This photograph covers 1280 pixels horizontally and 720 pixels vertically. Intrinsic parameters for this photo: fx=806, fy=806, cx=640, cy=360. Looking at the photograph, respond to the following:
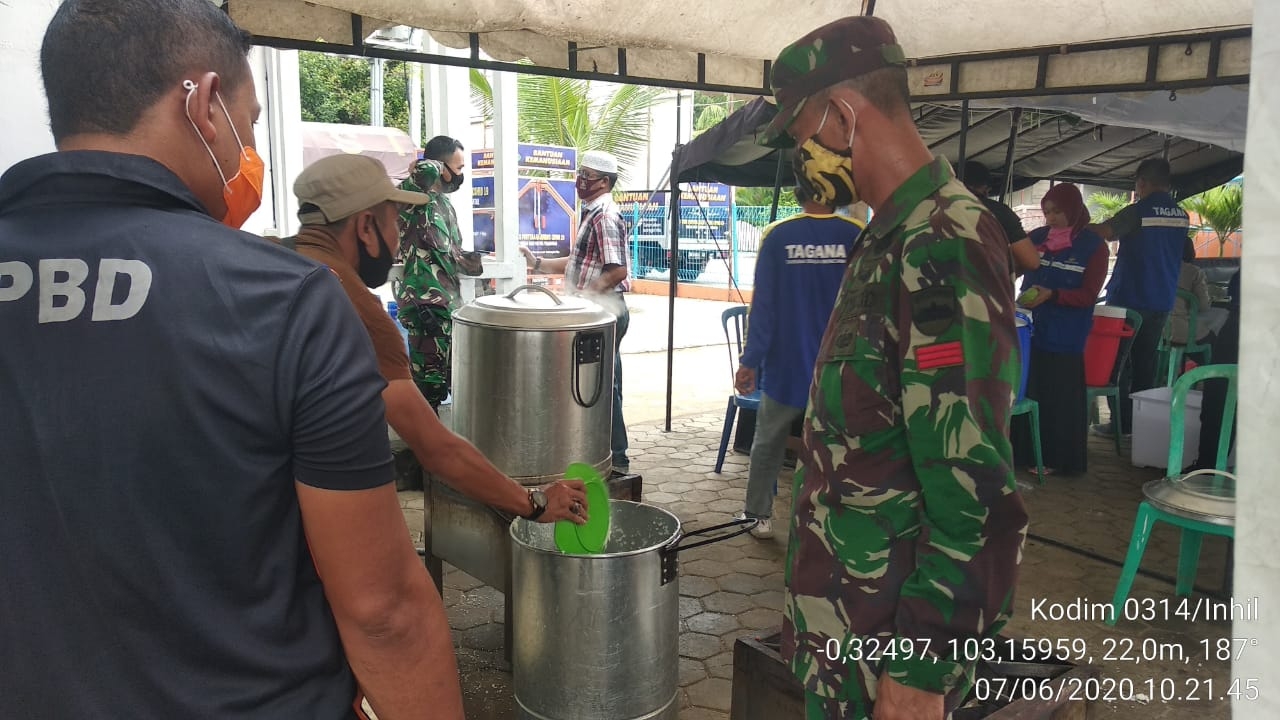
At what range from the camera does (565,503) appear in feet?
7.55

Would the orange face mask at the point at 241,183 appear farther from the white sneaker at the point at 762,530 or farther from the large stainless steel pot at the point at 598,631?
the white sneaker at the point at 762,530

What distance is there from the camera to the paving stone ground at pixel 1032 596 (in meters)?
3.13

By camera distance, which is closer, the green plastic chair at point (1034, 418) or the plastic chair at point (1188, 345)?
the green plastic chair at point (1034, 418)

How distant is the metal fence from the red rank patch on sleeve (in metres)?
16.5

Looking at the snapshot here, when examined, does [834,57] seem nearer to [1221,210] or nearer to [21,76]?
[21,76]

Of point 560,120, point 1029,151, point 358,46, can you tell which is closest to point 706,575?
point 358,46

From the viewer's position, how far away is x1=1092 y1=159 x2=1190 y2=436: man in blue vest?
20.6 ft

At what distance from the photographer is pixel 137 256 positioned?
2.95ft

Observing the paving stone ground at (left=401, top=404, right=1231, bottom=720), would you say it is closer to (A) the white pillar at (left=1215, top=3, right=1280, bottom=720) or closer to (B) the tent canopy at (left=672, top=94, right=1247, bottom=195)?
(A) the white pillar at (left=1215, top=3, right=1280, bottom=720)

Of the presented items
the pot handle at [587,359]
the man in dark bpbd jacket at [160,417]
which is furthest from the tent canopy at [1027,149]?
the man in dark bpbd jacket at [160,417]

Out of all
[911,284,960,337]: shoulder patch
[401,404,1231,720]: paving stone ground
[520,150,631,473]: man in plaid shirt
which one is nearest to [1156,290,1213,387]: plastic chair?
[401,404,1231,720]: paving stone ground

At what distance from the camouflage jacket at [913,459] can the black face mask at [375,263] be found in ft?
4.52

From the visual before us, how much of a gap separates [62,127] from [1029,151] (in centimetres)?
935

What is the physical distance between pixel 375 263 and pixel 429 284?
10.5 ft
